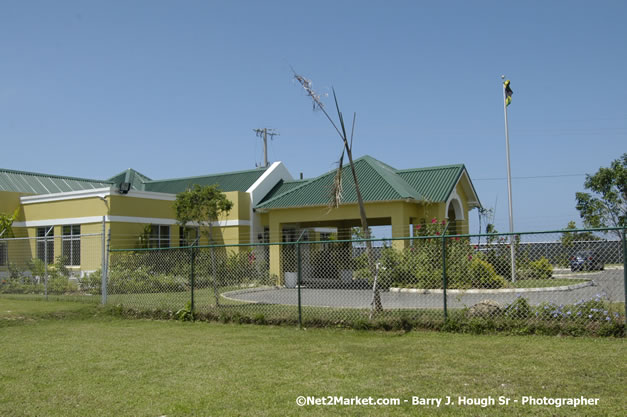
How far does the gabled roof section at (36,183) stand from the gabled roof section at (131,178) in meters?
3.25

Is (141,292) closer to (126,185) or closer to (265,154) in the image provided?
(126,185)

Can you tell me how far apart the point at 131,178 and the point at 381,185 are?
2044 centimetres

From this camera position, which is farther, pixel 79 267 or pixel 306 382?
pixel 79 267

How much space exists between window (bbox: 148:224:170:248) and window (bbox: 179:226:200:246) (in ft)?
2.42

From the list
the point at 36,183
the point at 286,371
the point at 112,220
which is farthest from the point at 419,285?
the point at 36,183

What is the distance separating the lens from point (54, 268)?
21953 mm

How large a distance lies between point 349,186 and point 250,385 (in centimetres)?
1742

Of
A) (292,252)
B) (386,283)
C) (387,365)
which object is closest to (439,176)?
(292,252)

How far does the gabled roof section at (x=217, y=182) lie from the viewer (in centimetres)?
3055

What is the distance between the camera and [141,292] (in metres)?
14.9

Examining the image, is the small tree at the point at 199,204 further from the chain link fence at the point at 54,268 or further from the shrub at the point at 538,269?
the shrub at the point at 538,269

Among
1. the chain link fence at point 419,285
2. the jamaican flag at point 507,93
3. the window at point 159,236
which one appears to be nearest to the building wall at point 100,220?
the window at point 159,236

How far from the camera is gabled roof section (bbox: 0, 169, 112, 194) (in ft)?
93.1

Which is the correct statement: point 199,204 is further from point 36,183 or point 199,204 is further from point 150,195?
point 36,183
